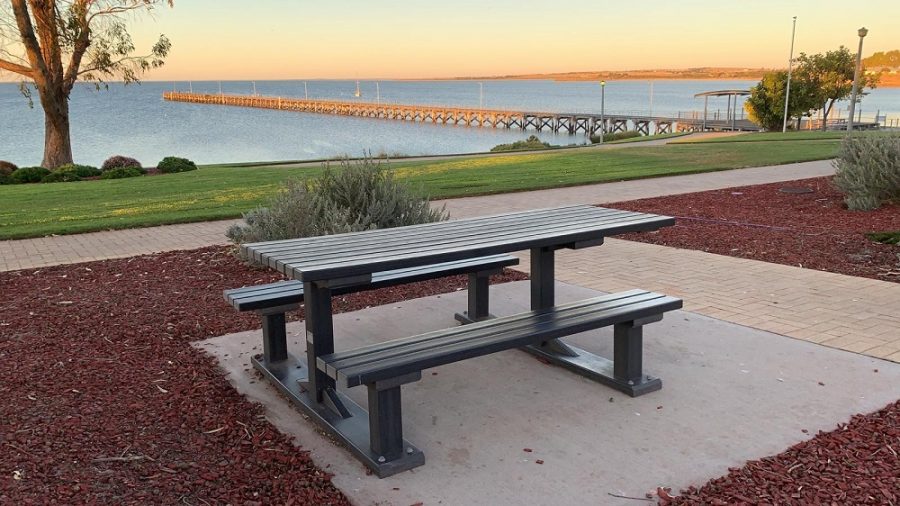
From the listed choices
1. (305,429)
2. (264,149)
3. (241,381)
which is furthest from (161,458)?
(264,149)

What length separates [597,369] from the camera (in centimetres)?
430

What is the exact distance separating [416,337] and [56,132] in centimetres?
2470

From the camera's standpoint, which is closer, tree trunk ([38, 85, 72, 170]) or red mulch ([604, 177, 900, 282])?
red mulch ([604, 177, 900, 282])

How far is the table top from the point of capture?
11.0 ft

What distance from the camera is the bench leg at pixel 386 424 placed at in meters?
3.24

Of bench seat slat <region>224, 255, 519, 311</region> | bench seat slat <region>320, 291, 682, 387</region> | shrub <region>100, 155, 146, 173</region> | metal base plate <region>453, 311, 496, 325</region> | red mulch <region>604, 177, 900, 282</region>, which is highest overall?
bench seat slat <region>224, 255, 519, 311</region>

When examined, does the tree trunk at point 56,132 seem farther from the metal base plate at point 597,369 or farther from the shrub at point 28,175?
the metal base plate at point 597,369

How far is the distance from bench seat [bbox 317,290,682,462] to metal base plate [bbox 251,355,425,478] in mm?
60

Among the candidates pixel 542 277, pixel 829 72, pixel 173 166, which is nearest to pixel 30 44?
pixel 173 166

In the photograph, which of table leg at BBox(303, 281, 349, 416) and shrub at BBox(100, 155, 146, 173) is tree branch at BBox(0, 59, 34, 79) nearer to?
shrub at BBox(100, 155, 146, 173)

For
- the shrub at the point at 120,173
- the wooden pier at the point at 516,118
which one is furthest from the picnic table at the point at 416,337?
the wooden pier at the point at 516,118

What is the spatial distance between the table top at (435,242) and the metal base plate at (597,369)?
737mm

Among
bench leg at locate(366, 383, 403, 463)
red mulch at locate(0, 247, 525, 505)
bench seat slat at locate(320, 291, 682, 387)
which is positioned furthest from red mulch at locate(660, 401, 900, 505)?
red mulch at locate(0, 247, 525, 505)

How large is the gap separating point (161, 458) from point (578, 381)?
228 centimetres
